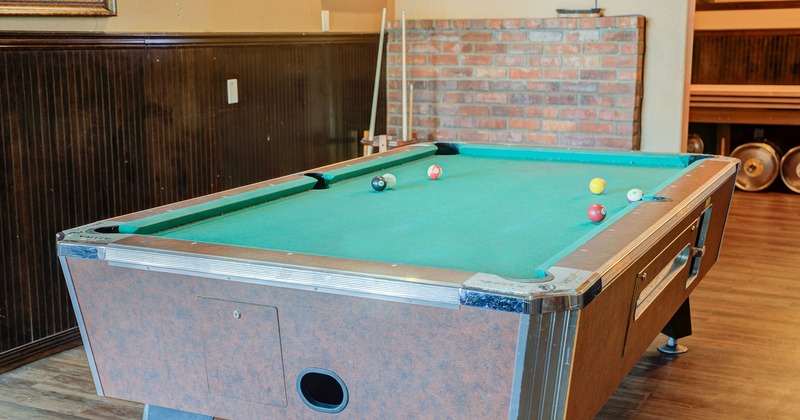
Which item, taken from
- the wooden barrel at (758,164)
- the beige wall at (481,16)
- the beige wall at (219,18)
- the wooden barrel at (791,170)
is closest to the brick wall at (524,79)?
the beige wall at (481,16)

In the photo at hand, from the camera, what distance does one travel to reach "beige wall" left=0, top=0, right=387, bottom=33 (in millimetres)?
3271

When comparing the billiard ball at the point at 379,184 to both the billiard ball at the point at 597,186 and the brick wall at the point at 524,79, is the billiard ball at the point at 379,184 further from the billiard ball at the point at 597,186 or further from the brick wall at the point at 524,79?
the brick wall at the point at 524,79

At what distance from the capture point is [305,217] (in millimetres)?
2244

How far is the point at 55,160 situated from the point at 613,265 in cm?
232

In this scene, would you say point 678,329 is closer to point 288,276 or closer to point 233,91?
point 288,276

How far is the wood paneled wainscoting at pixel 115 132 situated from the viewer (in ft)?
10.1

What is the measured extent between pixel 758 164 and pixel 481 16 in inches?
102

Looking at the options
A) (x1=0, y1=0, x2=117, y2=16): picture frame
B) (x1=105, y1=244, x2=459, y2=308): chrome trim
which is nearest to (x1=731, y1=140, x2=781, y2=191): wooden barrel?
(x1=0, y1=0, x2=117, y2=16): picture frame

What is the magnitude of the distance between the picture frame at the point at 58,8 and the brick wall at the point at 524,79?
2333mm

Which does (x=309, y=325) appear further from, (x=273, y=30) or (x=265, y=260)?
(x=273, y=30)

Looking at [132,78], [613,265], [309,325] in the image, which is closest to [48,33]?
[132,78]

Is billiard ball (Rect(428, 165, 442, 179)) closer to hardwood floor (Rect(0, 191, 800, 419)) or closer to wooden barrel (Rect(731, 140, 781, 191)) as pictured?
hardwood floor (Rect(0, 191, 800, 419))

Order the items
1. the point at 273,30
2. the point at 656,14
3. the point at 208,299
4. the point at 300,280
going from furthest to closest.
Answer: the point at 656,14 < the point at 273,30 < the point at 208,299 < the point at 300,280

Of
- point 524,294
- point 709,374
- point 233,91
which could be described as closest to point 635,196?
point 709,374
